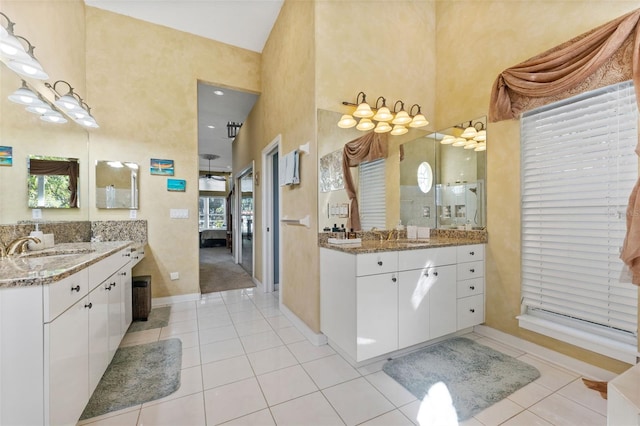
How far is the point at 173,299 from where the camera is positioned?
142 inches

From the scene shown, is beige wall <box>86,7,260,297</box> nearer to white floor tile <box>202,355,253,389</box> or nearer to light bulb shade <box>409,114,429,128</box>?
white floor tile <box>202,355,253,389</box>

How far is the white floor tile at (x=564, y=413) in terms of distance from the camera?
1.49m

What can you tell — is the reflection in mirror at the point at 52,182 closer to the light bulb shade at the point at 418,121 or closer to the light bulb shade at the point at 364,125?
the light bulb shade at the point at 364,125

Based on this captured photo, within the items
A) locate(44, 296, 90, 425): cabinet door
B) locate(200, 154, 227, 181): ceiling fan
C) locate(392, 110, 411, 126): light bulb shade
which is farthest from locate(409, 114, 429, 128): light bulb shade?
locate(200, 154, 227, 181): ceiling fan

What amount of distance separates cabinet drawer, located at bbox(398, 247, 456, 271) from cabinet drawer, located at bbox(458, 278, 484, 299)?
26cm

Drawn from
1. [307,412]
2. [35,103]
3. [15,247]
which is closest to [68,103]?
[35,103]

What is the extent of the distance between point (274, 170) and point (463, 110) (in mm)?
2613

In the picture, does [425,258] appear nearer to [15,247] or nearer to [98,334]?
[98,334]

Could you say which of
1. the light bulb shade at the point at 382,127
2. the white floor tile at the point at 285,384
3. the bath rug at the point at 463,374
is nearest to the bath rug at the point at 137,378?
the white floor tile at the point at 285,384

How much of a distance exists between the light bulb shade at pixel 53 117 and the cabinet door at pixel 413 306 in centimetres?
332

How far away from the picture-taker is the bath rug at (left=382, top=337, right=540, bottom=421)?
169 cm

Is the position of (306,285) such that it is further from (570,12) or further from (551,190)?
(570,12)

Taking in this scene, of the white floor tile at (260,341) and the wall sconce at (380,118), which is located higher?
the wall sconce at (380,118)

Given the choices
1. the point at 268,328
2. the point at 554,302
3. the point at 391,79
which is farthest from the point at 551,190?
the point at 268,328
